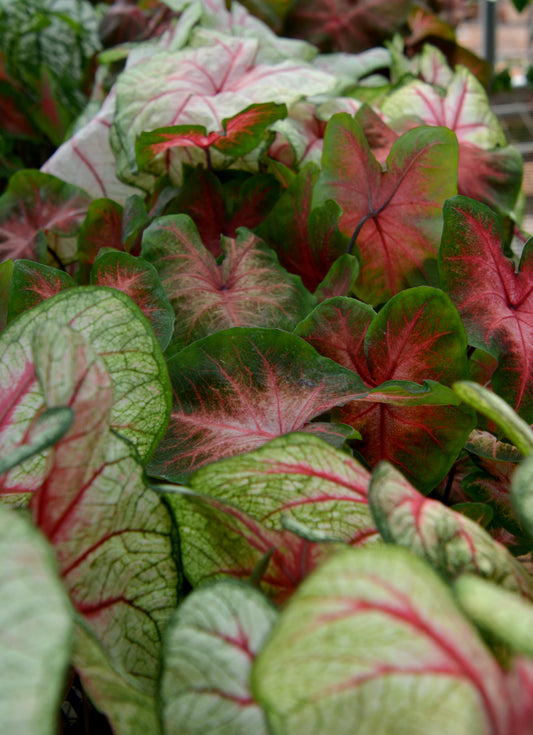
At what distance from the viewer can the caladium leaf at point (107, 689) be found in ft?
0.83

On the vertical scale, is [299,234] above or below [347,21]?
below

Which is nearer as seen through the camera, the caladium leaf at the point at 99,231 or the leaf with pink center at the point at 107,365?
the leaf with pink center at the point at 107,365

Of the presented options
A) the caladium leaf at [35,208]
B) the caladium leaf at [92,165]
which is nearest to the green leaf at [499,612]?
the caladium leaf at [35,208]

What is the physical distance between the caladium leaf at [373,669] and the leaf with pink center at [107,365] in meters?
0.19

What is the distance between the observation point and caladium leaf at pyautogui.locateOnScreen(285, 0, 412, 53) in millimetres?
1320

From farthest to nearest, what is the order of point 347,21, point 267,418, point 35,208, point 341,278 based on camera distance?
point 347,21
point 35,208
point 341,278
point 267,418

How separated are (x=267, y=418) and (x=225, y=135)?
0.33 m

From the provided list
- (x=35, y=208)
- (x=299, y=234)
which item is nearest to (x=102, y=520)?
(x=299, y=234)

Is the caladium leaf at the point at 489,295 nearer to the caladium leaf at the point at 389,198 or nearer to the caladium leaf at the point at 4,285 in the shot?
the caladium leaf at the point at 389,198

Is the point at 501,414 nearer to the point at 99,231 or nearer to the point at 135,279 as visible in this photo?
the point at 135,279

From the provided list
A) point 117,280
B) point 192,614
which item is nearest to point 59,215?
point 117,280

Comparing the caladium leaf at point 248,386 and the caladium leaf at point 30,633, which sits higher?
the caladium leaf at point 30,633

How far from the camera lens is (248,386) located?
1.54 feet

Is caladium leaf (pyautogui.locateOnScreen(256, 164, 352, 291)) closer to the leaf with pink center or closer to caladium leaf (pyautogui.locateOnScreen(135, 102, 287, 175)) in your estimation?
caladium leaf (pyautogui.locateOnScreen(135, 102, 287, 175))
